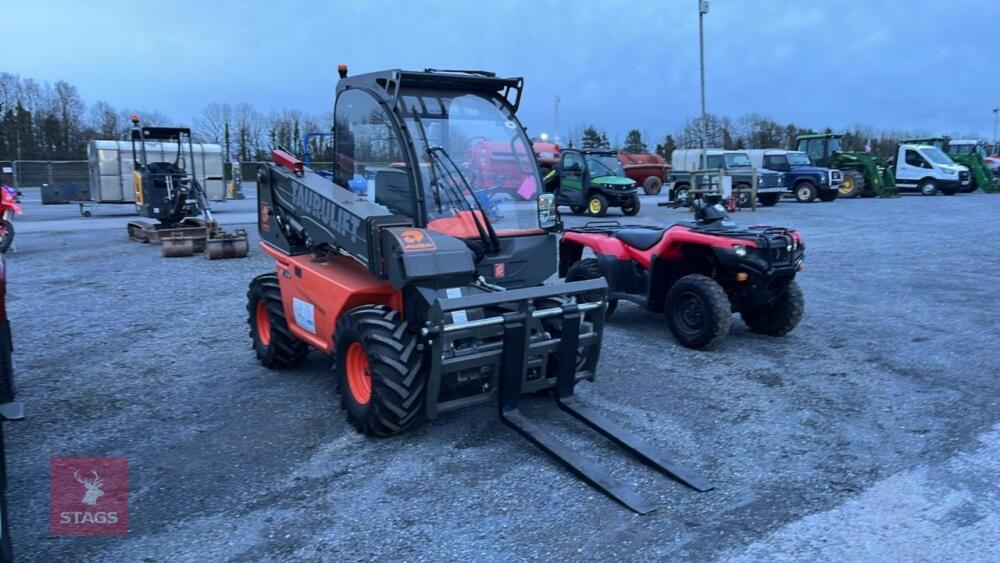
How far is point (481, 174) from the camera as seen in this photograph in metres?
5.19

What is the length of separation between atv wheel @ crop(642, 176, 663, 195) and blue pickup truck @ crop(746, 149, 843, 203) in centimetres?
434

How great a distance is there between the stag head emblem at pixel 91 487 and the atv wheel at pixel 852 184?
28644mm

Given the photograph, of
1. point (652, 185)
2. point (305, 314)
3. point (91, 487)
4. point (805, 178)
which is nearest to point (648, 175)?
point (652, 185)

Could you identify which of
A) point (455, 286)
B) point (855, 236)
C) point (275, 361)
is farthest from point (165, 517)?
point (855, 236)

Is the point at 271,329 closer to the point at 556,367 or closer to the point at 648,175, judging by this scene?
the point at 556,367

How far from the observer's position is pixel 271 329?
5828mm

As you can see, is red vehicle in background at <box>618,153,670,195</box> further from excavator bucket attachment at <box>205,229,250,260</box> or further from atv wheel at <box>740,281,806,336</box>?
atv wheel at <box>740,281,806,336</box>

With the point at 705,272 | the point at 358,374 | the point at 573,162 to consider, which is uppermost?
the point at 573,162

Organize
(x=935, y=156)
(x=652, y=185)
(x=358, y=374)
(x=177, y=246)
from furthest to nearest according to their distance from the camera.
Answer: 1. (x=652, y=185)
2. (x=935, y=156)
3. (x=177, y=246)
4. (x=358, y=374)

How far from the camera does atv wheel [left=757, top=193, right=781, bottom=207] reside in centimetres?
2398

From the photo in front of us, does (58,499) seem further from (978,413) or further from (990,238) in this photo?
(990,238)

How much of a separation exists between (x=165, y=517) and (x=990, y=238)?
1570cm

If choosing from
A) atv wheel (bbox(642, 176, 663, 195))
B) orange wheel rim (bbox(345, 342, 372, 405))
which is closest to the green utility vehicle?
atv wheel (bbox(642, 176, 663, 195))

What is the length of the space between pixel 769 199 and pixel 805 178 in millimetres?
2628
